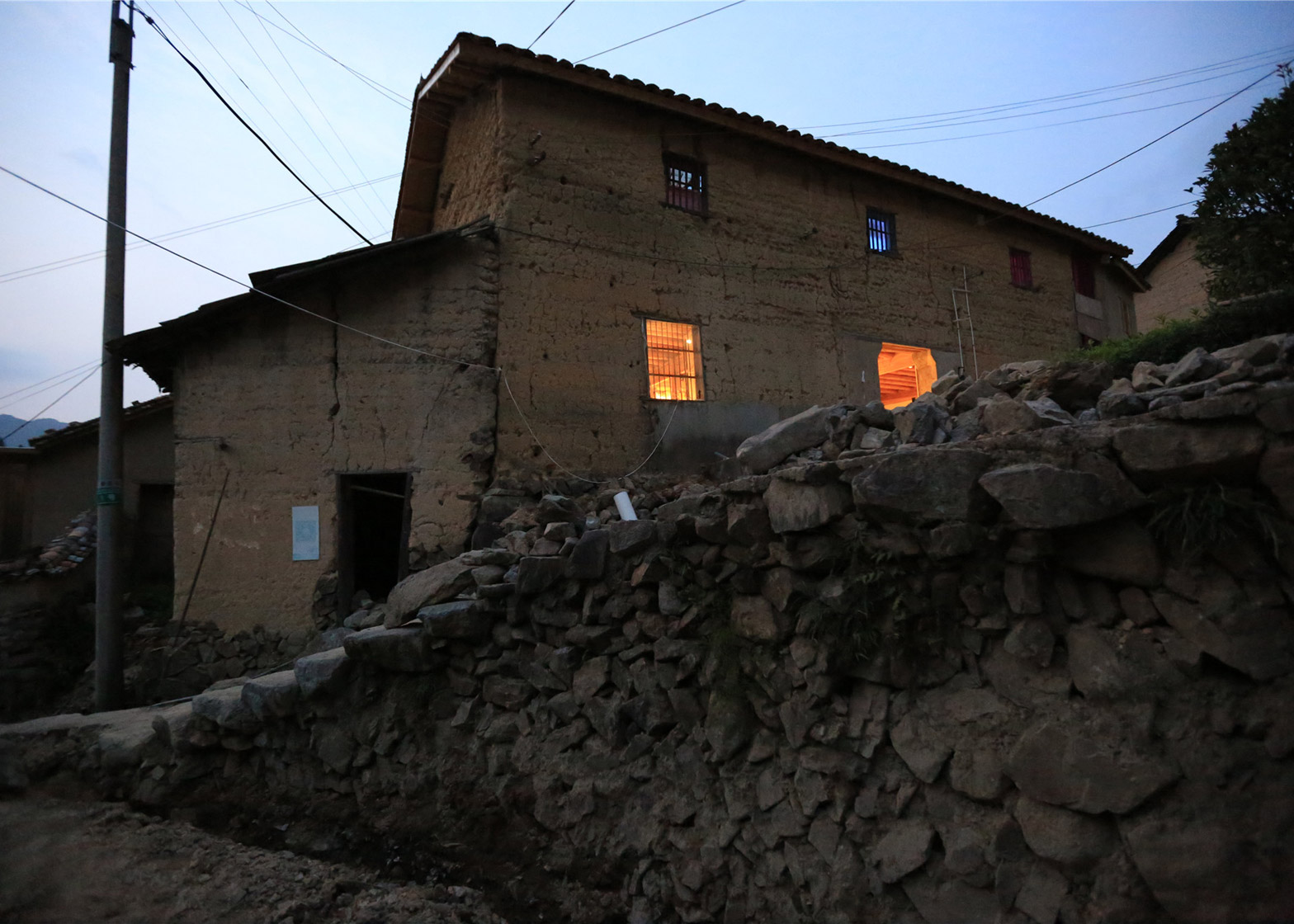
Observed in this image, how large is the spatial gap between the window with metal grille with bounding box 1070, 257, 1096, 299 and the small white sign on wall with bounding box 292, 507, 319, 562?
1415cm

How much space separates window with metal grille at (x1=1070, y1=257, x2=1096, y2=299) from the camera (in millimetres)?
13586

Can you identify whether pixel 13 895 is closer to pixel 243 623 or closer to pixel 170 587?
pixel 243 623

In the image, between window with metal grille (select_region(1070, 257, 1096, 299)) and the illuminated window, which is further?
window with metal grille (select_region(1070, 257, 1096, 299))

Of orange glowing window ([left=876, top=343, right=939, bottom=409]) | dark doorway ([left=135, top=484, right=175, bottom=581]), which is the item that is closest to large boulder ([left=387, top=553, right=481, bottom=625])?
orange glowing window ([left=876, top=343, right=939, bottom=409])

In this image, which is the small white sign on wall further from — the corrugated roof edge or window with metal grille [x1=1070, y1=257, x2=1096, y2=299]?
window with metal grille [x1=1070, y1=257, x2=1096, y2=299]

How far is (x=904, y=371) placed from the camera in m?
13.4

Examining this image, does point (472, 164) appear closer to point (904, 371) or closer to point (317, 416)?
point (317, 416)

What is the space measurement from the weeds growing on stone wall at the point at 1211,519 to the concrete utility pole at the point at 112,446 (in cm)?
893

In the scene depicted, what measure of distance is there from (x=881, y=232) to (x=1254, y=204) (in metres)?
4.71

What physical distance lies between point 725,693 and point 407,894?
91.0 inches

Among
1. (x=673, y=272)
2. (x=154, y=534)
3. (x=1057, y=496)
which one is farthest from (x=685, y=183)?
(x=154, y=534)

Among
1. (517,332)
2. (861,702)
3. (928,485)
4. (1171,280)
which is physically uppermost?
(1171,280)

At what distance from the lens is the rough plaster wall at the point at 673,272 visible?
27.3ft

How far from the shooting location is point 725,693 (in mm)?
4074
